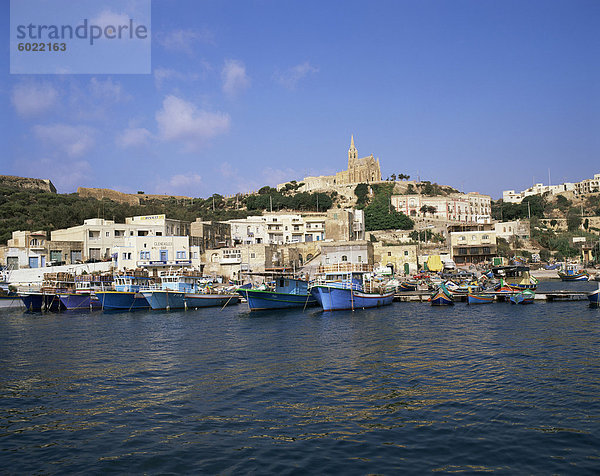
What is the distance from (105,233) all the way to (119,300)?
66.8 ft

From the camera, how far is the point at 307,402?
41.7ft

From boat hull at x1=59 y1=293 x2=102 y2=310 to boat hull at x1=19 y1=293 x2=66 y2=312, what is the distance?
0.76m

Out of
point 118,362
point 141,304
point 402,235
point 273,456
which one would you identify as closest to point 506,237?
point 402,235

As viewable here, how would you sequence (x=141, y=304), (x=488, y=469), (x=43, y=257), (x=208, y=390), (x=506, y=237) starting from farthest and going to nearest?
1. (x=506, y=237)
2. (x=43, y=257)
3. (x=141, y=304)
4. (x=208, y=390)
5. (x=488, y=469)

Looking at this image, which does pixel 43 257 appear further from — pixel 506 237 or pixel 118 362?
pixel 506 237

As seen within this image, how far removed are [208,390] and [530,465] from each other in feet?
27.3

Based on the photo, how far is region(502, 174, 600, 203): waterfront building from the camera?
12862 cm

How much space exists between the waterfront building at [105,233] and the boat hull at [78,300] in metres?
15.5

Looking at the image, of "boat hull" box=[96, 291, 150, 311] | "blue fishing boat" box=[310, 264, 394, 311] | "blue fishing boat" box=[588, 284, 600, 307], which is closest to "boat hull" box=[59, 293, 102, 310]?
"boat hull" box=[96, 291, 150, 311]

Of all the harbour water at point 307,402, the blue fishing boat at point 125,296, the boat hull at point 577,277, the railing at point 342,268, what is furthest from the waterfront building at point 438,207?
the harbour water at point 307,402

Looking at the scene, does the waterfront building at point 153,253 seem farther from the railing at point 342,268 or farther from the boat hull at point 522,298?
the boat hull at point 522,298

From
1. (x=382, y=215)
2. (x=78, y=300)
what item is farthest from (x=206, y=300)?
(x=382, y=215)

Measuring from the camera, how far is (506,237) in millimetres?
76562

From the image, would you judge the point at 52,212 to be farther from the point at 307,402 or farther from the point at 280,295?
the point at 307,402
